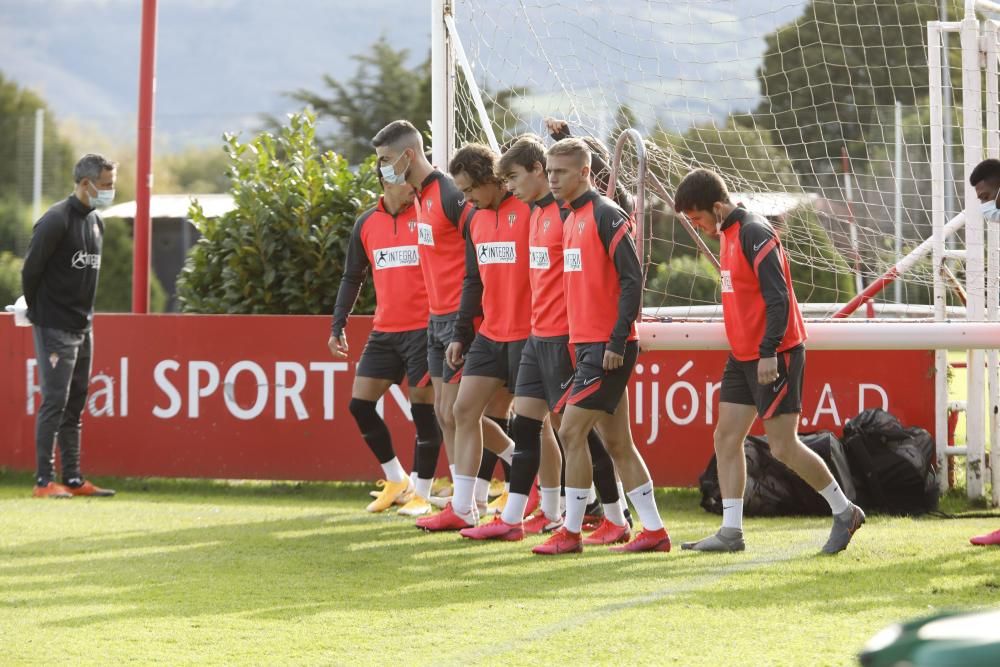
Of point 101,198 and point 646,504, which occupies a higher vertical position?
point 101,198

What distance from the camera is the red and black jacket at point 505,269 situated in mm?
7230

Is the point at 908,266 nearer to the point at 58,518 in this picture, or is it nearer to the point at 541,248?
the point at 541,248

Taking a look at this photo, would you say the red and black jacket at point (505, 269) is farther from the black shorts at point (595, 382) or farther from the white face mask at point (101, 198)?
the white face mask at point (101, 198)

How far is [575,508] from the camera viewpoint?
→ 6902 millimetres

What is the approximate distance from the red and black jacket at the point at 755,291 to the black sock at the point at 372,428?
2.46 m

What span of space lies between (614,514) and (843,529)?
1.17 metres

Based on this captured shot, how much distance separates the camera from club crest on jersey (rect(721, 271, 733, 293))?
6.76 meters

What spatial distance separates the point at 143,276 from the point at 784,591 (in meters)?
6.73

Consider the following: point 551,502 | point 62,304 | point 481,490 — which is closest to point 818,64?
point 481,490

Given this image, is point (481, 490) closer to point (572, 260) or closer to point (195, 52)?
point (572, 260)

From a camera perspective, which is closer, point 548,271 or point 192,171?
point 548,271

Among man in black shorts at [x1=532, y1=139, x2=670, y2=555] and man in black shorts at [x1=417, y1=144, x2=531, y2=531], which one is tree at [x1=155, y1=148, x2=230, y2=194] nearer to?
man in black shorts at [x1=417, y1=144, x2=531, y2=531]

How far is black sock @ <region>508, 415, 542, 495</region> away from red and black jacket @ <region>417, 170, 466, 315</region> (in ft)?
3.29

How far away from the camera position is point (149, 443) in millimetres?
10023
